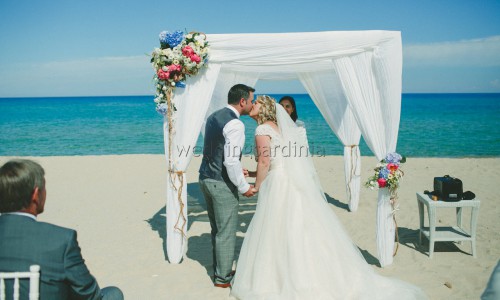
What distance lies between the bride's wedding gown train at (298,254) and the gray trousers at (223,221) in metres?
→ 0.28

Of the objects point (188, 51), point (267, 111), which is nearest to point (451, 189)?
point (267, 111)

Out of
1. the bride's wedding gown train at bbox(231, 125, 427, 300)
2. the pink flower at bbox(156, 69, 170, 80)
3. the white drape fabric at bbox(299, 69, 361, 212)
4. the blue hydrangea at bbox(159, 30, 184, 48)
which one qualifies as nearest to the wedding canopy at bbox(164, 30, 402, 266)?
the pink flower at bbox(156, 69, 170, 80)

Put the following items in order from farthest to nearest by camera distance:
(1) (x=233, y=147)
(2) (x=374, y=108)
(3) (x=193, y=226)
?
(3) (x=193, y=226)
(2) (x=374, y=108)
(1) (x=233, y=147)

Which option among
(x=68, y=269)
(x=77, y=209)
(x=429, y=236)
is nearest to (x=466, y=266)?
(x=429, y=236)

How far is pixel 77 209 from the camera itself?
314 inches

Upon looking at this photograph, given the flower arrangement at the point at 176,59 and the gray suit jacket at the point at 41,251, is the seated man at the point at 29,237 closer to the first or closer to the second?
the gray suit jacket at the point at 41,251

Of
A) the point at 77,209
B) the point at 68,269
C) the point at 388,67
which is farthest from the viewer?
the point at 77,209

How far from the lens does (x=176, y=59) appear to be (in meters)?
4.66

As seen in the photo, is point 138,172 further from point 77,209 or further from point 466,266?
point 466,266

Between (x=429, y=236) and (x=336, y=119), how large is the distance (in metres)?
2.82

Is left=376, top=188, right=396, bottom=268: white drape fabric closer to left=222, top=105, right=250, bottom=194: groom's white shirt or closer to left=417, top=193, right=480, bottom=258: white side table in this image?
left=417, top=193, right=480, bottom=258: white side table

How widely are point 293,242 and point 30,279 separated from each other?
2.52 meters

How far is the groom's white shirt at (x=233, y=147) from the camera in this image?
424 cm

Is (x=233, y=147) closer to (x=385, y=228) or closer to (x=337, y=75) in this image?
(x=337, y=75)
